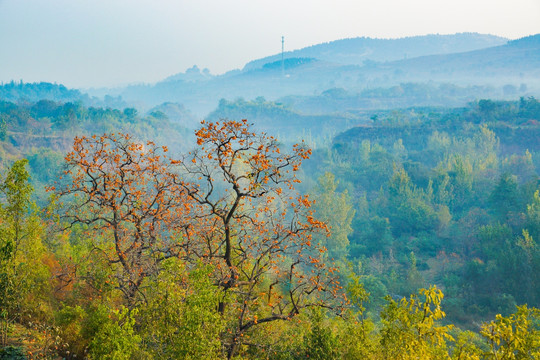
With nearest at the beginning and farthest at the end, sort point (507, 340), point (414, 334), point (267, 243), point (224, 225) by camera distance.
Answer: point (507, 340)
point (414, 334)
point (224, 225)
point (267, 243)

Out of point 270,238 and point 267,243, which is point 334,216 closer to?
point 267,243

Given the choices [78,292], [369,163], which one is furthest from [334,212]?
[78,292]

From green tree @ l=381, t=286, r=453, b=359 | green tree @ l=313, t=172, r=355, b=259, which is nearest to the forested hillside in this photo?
green tree @ l=381, t=286, r=453, b=359

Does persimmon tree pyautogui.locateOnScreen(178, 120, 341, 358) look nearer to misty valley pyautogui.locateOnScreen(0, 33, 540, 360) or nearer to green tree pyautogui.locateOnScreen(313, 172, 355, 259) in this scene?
misty valley pyautogui.locateOnScreen(0, 33, 540, 360)

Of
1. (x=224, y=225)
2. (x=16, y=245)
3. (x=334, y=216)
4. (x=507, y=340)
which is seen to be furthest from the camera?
(x=334, y=216)

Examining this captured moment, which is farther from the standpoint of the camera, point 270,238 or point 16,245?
point 270,238

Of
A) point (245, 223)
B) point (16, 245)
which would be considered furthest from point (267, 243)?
point (16, 245)

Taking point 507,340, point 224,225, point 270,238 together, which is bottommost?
point 507,340

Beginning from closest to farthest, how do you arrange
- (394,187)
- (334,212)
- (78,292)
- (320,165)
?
(78,292) → (334,212) → (394,187) → (320,165)

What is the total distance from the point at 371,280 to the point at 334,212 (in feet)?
48.4

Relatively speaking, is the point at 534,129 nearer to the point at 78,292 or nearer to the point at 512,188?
the point at 512,188

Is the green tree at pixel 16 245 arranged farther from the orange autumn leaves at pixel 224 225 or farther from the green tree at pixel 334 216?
the green tree at pixel 334 216

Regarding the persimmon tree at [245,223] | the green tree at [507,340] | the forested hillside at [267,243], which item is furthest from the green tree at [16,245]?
the green tree at [507,340]

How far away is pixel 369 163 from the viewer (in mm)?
70000
